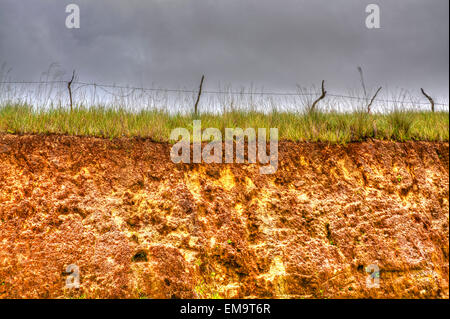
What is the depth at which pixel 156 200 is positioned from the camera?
6008mm

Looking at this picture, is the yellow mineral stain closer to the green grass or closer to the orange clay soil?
the orange clay soil

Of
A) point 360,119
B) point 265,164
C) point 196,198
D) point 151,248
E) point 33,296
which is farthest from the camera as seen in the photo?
point 360,119

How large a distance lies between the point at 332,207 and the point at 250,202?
4.99 ft

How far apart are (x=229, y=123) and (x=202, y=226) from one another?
85.9 inches

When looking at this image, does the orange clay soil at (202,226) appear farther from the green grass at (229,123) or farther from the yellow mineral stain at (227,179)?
the green grass at (229,123)

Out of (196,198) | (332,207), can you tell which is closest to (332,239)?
(332,207)

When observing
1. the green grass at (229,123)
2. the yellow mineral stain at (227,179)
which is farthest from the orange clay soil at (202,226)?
the green grass at (229,123)

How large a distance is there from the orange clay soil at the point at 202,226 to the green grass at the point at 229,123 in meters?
0.26

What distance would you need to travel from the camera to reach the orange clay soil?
18.1 ft

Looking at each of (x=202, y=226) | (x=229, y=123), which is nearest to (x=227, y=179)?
(x=202, y=226)

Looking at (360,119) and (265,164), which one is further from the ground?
(360,119)

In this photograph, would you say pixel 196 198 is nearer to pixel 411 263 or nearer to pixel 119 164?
pixel 119 164

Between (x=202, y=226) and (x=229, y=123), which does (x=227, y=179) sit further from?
(x=229, y=123)

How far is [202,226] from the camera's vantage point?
5.95m
